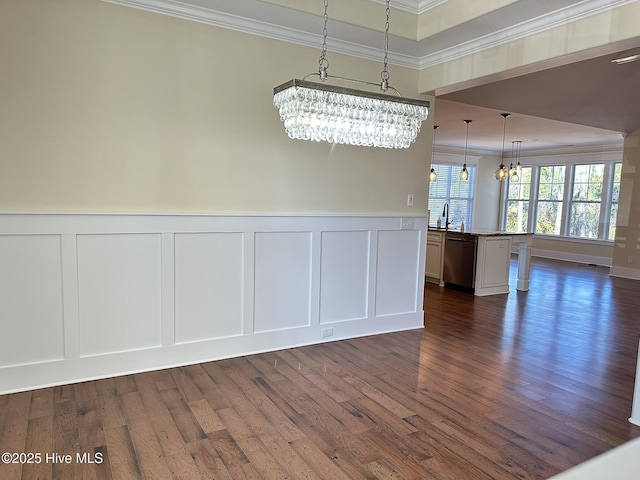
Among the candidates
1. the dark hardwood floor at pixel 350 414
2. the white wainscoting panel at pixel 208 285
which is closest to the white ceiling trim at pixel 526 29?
the white wainscoting panel at pixel 208 285

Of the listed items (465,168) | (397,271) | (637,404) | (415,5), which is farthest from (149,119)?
(465,168)

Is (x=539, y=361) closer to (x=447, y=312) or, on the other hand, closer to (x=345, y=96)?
(x=447, y=312)

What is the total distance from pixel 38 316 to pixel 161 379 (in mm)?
881

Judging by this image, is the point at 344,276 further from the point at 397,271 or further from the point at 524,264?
the point at 524,264

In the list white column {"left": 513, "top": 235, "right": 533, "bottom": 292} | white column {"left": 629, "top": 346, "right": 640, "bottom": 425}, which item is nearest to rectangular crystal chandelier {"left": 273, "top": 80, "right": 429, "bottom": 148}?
white column {"left": 629, "top": 346, "right": 640, "bottom": 425}

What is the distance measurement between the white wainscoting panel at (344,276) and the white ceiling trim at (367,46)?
157 centimetres

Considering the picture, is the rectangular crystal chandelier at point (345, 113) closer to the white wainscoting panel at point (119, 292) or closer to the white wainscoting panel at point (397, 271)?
the white wainscoting panel at point (119, 292)

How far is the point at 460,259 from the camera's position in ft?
20.6

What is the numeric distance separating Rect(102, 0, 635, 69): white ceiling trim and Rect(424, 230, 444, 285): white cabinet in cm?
319

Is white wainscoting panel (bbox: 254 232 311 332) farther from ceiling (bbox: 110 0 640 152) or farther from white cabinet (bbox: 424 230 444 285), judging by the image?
white cabinet (bbox: 424 230 444 285)

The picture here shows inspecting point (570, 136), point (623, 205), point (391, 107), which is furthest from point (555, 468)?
point (570, 136)

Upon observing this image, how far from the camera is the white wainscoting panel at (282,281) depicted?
3.55 meters

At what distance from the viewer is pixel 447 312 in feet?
16.7

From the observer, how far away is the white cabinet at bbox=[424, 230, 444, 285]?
6.63 metres
